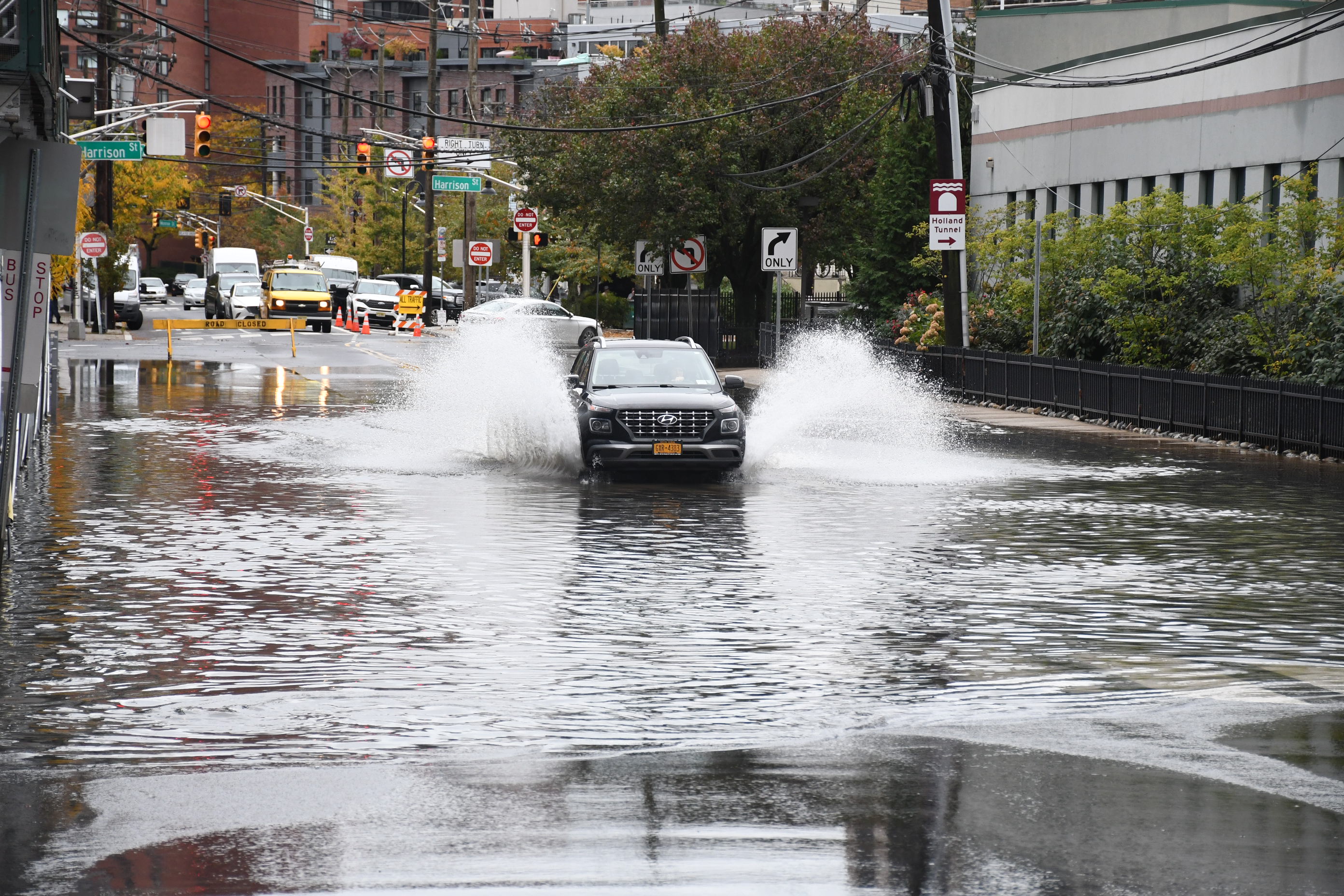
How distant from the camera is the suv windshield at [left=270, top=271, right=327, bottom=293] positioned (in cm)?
7088

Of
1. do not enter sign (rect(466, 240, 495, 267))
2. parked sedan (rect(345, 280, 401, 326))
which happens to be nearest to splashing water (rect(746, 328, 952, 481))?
do not enter sign (rect(466, 240, 495, 267))

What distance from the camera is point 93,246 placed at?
55.7 metres

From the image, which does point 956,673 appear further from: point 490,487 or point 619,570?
point 490,487

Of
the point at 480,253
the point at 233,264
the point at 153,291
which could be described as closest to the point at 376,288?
the point at 480,253

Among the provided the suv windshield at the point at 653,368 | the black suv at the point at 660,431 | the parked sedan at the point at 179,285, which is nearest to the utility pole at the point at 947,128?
the suv windshield at the point at 653,368

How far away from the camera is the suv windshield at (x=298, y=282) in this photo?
233 ft

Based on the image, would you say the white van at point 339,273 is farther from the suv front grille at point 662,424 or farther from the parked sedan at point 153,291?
the suv front grille at point 662,424

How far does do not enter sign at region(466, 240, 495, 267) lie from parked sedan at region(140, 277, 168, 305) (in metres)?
50.3

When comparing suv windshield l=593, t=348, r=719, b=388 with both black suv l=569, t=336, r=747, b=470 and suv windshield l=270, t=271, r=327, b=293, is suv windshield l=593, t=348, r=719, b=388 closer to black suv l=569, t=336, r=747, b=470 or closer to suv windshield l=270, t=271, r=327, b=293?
black suv l=569, t=336, r=747, b=470

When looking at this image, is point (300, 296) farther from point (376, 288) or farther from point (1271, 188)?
point (1271, 188)

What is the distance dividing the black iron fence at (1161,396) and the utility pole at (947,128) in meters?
0.78

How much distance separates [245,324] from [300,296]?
6.99 meters

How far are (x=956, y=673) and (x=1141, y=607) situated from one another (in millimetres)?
2873

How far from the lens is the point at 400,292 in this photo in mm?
81875
